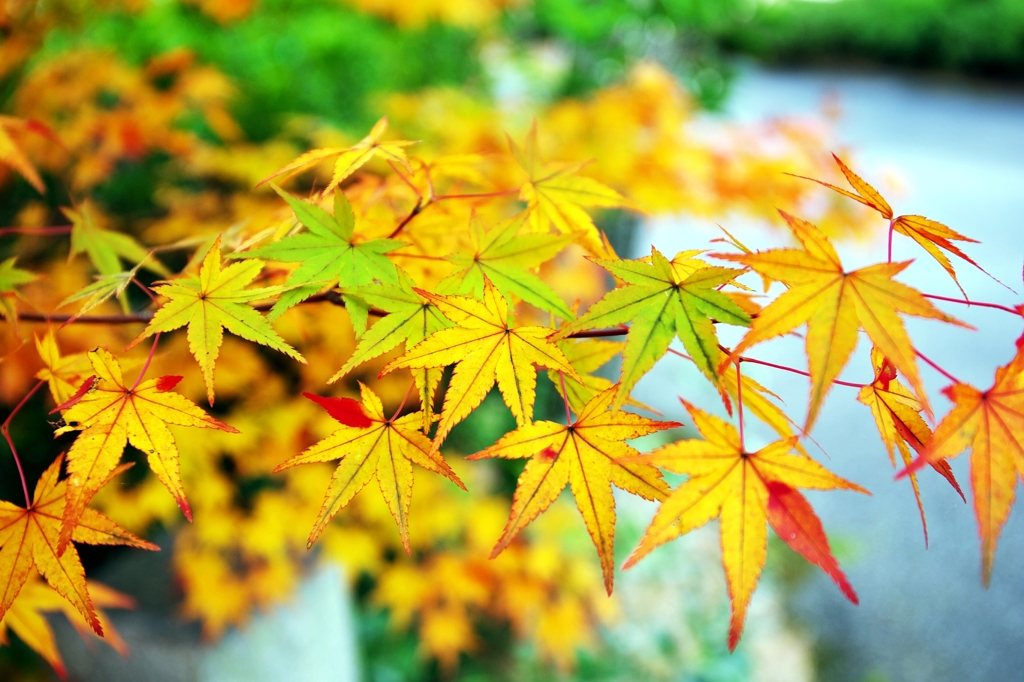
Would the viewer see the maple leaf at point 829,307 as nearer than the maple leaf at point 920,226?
Yes

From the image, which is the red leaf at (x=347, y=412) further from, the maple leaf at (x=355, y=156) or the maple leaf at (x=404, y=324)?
the maple leaf at (x=355, y=156)

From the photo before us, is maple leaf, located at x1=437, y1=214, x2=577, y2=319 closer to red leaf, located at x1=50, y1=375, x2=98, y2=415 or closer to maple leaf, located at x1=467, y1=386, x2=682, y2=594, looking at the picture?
maple leaf, located at x1=467, y1=386, x2=682, y2=594

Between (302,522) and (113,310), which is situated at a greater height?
(113,310)

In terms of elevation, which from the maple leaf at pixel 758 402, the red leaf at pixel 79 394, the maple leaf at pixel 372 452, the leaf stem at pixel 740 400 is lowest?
the maple leaf at pixel 372 452

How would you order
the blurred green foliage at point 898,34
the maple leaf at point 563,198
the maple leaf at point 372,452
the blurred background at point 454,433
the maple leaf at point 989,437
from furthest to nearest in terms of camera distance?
the blurred green foliage at point 898,34 < the blurred background at point 454,433 < the maple leaf at point 563,198 < the maple leaf at point 372,452 < the maple leaf at point 989,437

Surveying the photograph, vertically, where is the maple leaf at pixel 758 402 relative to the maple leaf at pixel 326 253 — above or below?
below

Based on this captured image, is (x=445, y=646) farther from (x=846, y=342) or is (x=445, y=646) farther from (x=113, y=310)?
(x=846, y=342)

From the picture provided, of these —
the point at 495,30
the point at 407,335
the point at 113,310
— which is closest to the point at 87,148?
the point at 113,310

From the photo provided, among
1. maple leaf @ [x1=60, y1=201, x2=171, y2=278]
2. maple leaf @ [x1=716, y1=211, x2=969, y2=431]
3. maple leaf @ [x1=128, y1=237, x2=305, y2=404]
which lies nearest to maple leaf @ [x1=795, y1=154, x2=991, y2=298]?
maple leaf @ [x1=716, y1=211, x2=969, y2=431]

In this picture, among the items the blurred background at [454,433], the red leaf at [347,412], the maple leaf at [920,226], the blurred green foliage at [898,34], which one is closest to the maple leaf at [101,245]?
the blurred background at [454,433]
